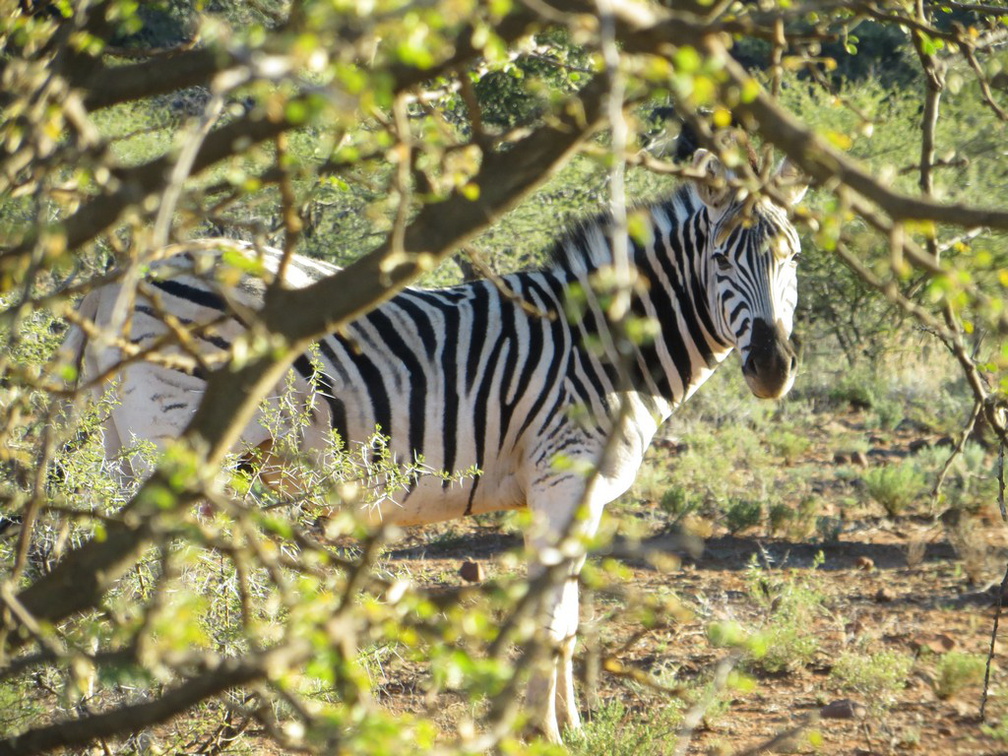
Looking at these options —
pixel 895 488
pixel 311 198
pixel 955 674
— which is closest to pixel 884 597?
pixel 955 674

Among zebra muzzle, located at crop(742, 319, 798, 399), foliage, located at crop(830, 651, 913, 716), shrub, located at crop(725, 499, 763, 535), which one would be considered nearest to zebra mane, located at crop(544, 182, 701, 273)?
zebra muzzle, located at crop(742, 319, 798, 399)

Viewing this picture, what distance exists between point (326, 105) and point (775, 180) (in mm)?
1353

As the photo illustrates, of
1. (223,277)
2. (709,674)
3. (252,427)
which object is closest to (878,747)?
(709,674)

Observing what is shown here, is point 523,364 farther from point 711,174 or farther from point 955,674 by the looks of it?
point 955,674

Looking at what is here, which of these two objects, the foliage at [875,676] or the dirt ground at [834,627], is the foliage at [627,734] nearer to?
the dirt ground at [834,627]

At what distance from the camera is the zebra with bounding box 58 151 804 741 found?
4.47 m

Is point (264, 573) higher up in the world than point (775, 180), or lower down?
lower down

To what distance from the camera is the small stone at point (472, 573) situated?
6.36 meters

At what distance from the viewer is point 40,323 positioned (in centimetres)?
405

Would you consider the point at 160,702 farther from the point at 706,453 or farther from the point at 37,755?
the point at 706,453

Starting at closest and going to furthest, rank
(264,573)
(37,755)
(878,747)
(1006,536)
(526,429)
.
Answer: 1. (37,755)
2. (264,573)
3. (878,747)
4. (526,429)
5. (1006,536)

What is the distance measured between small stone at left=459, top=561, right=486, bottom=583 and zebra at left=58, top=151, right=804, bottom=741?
5.03ft

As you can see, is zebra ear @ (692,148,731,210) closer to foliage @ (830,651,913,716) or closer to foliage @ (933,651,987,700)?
foliage @ (830,651,913,716)

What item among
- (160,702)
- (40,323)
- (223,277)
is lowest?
(160,702)
